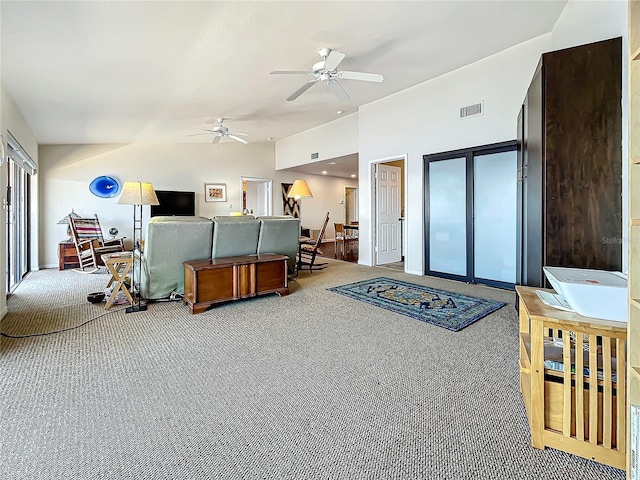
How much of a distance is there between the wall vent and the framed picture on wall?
5.86 metres

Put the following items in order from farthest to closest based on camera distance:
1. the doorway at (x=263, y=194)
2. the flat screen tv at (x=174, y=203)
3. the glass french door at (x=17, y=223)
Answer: the doorway at (x=263, y=194) → the flat screen tv at (x=174, y=203) → the glass french door at (x=17, y=223)

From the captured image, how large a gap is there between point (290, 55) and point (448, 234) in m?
3.34

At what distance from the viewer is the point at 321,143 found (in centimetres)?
742

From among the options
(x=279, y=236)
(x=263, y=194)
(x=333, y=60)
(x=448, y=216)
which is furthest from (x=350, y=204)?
(x=333, y=60)

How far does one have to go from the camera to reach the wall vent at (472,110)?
4.37m

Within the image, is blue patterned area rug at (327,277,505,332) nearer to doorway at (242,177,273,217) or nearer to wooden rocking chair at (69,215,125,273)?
wooden rocking chair at (69,215,125,273)

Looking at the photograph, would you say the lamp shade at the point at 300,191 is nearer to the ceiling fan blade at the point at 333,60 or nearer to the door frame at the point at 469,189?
the door frame at the point at 469,189

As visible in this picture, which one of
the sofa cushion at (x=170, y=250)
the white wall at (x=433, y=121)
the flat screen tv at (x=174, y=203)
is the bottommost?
the sofa cushion at (x=170, y=250)

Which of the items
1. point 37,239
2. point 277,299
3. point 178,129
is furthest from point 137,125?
point 277,299

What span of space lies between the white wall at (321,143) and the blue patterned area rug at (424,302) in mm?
3423

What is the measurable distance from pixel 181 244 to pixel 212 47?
2.12 m

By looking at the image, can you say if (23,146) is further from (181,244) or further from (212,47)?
(212,47)

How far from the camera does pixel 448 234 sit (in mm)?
4848

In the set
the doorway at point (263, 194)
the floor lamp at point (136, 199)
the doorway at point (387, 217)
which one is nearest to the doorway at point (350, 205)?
the doorway at point (263, 194)
